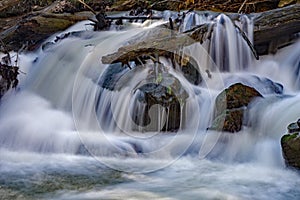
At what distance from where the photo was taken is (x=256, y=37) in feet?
20.8

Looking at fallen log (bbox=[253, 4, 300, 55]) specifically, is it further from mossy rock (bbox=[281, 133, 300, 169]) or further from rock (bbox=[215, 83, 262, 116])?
mossy rock (bbox=[281, 133, 300, 169])

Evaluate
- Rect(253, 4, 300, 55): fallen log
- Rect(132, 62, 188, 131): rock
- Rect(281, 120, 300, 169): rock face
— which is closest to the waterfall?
Rect(132, 62, 188, 131): rock

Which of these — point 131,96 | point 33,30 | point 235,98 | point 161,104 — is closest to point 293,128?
point 235,98

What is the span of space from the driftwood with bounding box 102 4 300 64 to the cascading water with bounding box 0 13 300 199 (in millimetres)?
133

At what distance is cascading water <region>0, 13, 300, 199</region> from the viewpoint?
3838 millimetres

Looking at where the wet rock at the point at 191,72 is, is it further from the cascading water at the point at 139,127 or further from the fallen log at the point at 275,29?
the fallen log at the point at 275,29

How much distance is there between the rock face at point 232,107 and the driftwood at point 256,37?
1.05 m

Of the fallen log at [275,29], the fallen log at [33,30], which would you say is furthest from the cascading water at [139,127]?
the fallen log at [33,30]

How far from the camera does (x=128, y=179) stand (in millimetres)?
3969

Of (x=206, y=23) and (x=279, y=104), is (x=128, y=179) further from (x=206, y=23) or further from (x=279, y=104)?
(x=206, y=23)

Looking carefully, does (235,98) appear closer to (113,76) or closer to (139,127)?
(139,127)

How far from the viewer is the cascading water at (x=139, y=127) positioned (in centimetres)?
384

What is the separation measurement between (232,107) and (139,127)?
111cm

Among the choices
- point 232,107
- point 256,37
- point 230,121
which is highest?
point 256,37
